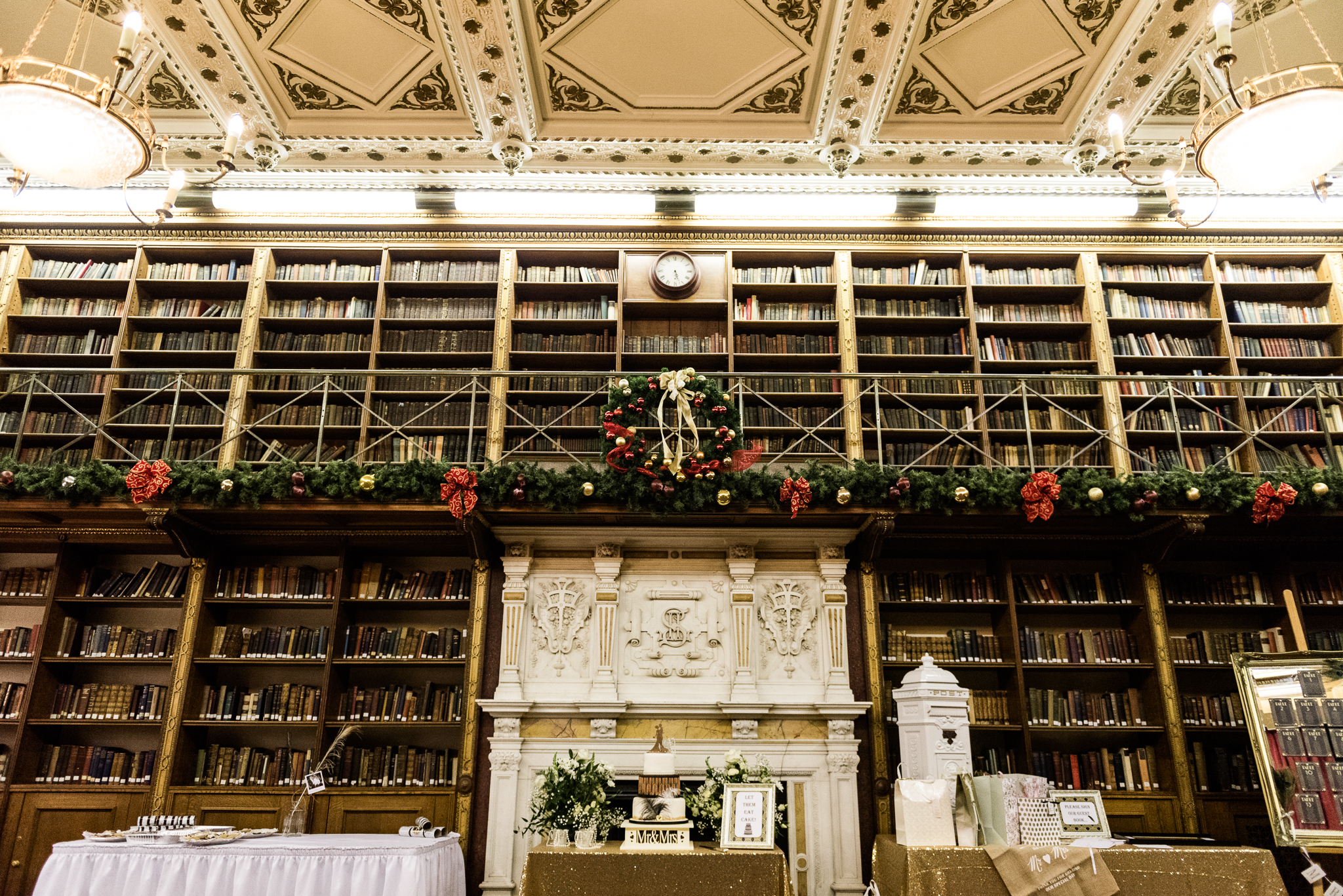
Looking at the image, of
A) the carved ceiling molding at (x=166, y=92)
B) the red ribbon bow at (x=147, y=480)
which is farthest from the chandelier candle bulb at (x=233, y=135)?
the carved ceiling molding at (x=166, y=92)

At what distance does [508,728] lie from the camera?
5.26 meters

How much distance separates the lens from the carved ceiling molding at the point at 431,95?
6.23 m

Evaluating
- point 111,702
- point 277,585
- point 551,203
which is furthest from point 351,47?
point 111,702

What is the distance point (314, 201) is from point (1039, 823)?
6.75 meters

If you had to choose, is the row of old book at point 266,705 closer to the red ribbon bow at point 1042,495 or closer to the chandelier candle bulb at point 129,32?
the chandelier candle bulb at point 129,32

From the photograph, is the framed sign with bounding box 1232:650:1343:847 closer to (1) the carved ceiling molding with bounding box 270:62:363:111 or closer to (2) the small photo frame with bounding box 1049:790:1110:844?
(2) the small photo frame with bounding box 1049:790:1110:844

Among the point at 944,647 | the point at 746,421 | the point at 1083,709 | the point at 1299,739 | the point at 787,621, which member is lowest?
the point at 1299,739

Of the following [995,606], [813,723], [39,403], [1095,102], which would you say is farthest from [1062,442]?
[39,403]

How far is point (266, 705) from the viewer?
18.2ft

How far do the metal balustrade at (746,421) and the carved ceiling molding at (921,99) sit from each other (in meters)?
2.08

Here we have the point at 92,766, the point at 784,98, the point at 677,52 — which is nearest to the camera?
the point at 92,766

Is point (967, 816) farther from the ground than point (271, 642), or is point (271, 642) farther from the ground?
point (271, 642)

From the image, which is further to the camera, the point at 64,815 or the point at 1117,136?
the point at 64,815

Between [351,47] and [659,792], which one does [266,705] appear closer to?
[659,792]
